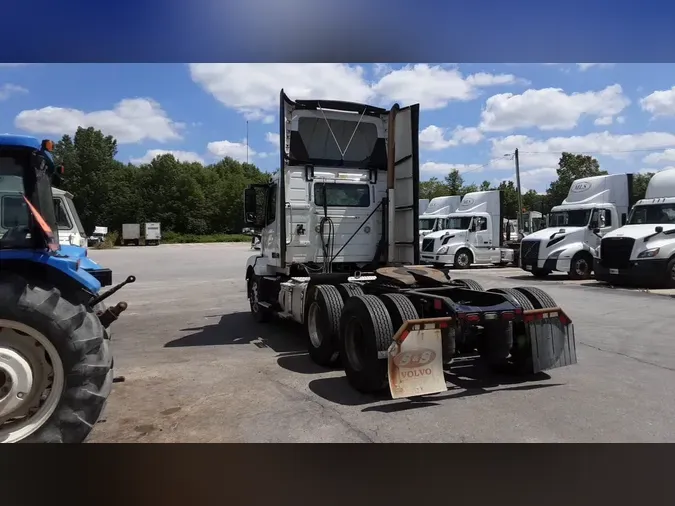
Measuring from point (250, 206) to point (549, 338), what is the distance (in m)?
6.28

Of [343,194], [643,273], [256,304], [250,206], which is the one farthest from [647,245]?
[250,206]

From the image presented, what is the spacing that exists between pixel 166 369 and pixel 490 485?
476cm

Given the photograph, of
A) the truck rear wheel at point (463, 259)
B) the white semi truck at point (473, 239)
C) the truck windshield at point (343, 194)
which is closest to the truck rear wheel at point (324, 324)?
the truck windshield at point (343, 194)

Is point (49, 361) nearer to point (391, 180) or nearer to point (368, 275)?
point (368, 275)

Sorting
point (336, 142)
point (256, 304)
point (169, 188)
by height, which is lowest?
point (256, 304)

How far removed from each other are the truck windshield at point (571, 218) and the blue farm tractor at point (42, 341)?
18.7m

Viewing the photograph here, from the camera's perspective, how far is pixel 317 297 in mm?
7504

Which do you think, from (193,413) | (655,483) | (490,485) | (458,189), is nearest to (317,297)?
(193,413)

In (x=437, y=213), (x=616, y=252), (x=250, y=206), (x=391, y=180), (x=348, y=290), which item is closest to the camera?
(x=348, y=290)

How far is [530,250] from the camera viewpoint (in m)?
19.4

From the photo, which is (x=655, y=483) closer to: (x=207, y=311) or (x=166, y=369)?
A: (x=166, y=369)

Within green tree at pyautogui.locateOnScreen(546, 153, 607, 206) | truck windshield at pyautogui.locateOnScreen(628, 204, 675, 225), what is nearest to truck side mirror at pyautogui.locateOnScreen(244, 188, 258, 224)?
truck windshield at pyautogui.locateOnScreen(628, 204, 675, 225)

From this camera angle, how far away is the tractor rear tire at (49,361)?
4.03 m

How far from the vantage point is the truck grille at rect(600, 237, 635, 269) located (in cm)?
1577
